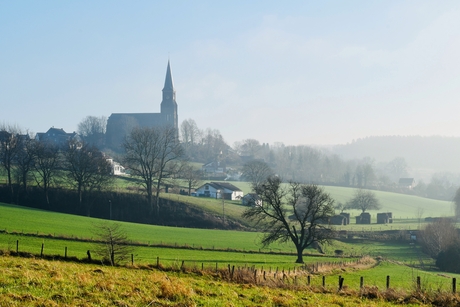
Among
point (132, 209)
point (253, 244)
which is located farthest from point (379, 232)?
point (132, 209)

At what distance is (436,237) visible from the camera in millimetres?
60188

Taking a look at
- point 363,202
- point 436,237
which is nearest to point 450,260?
point 436,237

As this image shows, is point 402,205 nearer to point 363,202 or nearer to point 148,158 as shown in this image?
point 363,202

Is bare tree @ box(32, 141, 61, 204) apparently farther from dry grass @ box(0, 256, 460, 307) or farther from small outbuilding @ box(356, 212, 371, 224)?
small outbuilding @ box(356, 212, 371, 224)

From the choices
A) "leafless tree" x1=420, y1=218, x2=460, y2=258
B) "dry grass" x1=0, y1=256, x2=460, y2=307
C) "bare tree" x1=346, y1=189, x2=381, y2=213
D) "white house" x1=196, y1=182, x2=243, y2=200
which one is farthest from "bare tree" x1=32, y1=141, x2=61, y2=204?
"bare tree" x1=346, y1=189, x2=381, y2=213

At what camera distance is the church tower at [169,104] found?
561ft

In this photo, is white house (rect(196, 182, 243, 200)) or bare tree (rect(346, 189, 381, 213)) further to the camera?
bare tree (rect(346, 189, 381, 213))

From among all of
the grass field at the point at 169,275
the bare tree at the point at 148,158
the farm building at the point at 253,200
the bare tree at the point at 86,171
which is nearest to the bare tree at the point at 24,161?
the bare tree at the point at 86,171

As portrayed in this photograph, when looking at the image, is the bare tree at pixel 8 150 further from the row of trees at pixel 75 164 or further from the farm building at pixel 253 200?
the farm building at pixel 253 200

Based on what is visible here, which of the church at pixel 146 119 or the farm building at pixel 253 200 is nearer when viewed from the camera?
the farm building at pixel 253 200

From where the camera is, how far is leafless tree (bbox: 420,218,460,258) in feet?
186

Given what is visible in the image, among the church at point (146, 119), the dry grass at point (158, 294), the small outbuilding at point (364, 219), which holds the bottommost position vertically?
the small outbuilding at point (364, 219)

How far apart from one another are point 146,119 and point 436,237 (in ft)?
454

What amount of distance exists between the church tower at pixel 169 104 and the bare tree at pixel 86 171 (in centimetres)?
10148
